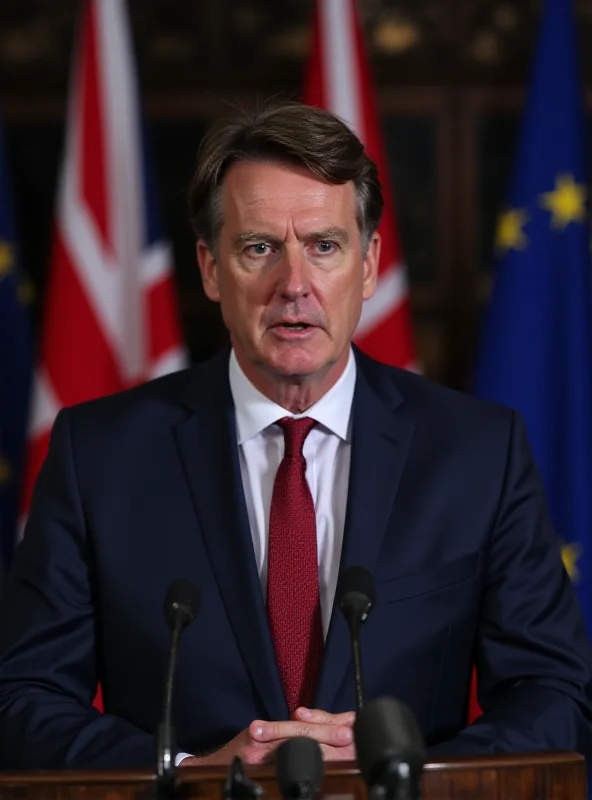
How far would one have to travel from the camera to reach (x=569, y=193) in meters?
3.29

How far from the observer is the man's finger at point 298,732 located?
1696 millimetres

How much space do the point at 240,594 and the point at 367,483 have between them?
29cm

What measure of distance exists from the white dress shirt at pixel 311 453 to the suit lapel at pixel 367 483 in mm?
38

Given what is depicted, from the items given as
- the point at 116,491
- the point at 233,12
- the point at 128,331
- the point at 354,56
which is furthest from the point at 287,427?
the point at 233,12

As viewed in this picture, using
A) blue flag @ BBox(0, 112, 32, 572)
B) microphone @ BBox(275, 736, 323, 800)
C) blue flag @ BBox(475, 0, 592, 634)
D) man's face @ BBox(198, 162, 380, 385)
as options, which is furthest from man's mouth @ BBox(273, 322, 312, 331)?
blue flag @ BBox(0, 112, 32, 572)

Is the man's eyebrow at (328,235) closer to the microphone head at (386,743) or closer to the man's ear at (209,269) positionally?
the man's ear at (209,269)

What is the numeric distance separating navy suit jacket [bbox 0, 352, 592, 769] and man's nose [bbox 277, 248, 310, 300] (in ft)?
0.86

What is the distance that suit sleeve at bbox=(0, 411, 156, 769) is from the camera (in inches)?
71.7

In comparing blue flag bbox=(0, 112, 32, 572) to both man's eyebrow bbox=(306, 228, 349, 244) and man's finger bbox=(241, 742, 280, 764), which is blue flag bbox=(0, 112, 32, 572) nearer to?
man's eyebrow bbox=(306, 228, 349, 244)

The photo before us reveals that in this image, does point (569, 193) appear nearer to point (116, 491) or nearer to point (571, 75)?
point (571, 75)

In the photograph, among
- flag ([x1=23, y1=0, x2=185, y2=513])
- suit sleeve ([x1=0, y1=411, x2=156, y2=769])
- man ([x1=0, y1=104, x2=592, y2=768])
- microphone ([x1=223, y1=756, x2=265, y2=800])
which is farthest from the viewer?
flag ([x1=23, y1=0, x2=185, y2=513])

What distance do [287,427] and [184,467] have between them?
189 millimetres

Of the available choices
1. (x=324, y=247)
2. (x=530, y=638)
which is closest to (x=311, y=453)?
(x=324, y=247)

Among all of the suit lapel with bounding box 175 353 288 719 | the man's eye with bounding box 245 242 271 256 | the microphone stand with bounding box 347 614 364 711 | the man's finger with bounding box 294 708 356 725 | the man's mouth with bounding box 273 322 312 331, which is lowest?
the man's finger with bounding box 294 708 356 725
